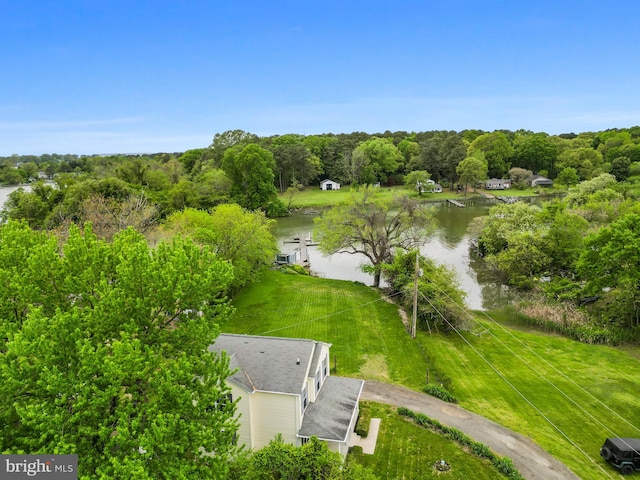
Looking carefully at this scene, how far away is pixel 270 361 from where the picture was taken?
51.3ft

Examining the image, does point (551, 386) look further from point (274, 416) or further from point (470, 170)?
point (470, 170)

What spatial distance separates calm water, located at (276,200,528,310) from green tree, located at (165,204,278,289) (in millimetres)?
8010

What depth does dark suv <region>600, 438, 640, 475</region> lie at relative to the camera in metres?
14.6

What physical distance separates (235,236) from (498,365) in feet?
68.2

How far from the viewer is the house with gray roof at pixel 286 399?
47.8ft

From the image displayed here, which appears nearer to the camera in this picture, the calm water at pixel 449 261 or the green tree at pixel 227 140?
the calm water at pixel 449 261

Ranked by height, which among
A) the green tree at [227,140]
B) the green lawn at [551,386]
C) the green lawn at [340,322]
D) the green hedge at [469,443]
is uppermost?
the green tree at [227,140]

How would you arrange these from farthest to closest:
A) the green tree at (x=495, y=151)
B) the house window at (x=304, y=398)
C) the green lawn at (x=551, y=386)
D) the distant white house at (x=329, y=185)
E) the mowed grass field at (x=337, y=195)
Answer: the green tree at (x=495, y=151)
the distant white house at (x=329, y=185)
the mowed grass field at (x=337, y=195)
the green lawn at (x=551, y=386)
the house window at (x=304, y=398)

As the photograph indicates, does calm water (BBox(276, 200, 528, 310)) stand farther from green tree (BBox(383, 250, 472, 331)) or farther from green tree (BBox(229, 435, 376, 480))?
green tree (BBox(229, 435, 376, 480))

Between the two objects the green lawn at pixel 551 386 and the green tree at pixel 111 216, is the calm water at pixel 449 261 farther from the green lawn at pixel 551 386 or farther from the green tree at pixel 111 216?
the green tree at pixel 111 216

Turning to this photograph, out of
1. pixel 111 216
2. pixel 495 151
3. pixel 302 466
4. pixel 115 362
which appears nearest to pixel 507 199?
pixel 495 151

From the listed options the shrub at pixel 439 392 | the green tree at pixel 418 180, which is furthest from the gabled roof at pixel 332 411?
the green tree at pixel 418 180

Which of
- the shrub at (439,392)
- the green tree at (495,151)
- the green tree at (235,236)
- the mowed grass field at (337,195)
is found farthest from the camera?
the green tree at (495,151)

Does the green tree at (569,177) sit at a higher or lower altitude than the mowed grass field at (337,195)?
higher
